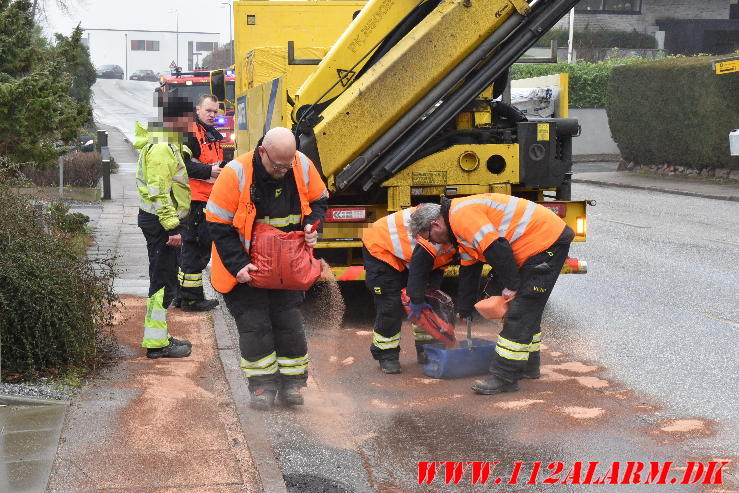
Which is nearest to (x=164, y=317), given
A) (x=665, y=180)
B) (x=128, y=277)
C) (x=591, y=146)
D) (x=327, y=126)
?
(x=327, y=126)

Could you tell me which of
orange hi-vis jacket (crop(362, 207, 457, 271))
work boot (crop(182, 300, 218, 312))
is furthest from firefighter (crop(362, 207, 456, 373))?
work boot (crop(182, 300, 218, 312))

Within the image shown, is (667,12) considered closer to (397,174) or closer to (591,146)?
(591,146)

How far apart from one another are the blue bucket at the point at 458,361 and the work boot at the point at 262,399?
1.36 m

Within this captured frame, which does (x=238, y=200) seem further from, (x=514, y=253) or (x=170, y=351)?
(x=514, y=253)

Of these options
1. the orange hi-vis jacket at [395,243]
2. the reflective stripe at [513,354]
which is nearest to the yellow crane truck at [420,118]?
the orange hi-vis jacket at [395,243]

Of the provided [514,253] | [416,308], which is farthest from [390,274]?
[514,253]

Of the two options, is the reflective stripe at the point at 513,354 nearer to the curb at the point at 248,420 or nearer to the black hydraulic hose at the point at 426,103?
the curb at the point at 248,420

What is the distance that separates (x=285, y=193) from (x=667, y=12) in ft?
138

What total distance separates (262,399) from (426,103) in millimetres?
3447

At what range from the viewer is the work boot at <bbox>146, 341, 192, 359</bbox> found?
7.51 m

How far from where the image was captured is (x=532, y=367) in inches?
290

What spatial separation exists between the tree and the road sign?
43.6 feet

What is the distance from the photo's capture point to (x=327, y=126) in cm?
900

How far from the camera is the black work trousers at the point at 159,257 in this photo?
24.8ft
